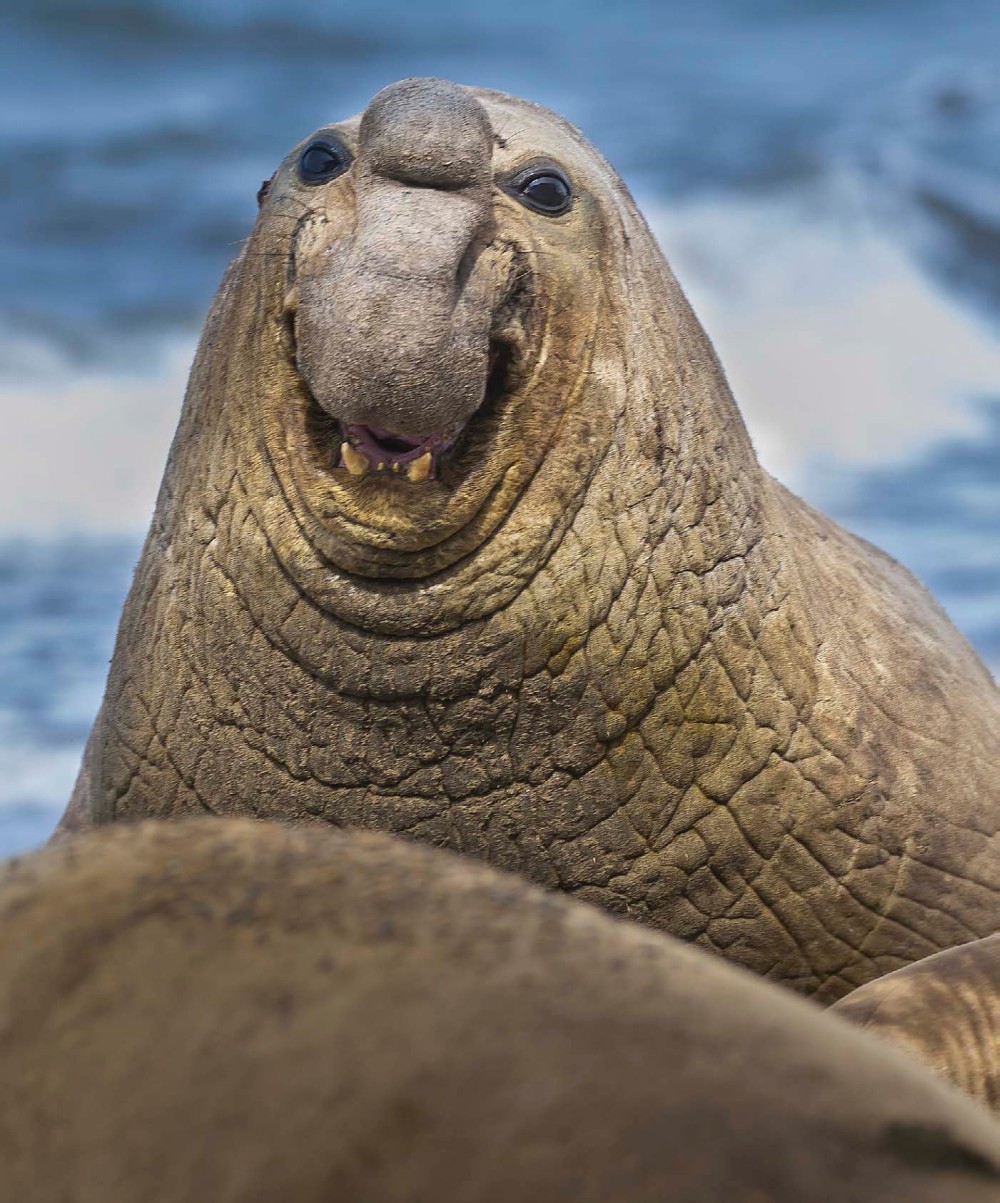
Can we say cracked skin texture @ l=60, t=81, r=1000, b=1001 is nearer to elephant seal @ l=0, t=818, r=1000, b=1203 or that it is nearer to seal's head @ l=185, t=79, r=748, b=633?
seal's head @ l=185, t=79, r=748, b=633

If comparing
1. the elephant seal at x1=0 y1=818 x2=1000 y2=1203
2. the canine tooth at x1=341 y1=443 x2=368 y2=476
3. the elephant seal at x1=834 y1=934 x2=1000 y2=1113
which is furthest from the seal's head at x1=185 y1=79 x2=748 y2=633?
the elephant seal at x1=0 y1=818 x2=1000 y2=1203

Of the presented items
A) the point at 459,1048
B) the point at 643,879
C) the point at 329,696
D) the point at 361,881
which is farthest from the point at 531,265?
the point at 459,1048

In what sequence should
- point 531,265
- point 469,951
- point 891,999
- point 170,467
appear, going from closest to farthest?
point 469,951, point 891,999, point 531,265, point 170,467

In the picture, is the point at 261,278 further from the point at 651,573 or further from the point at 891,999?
the point at 891,999

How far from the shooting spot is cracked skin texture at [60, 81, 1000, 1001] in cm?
350

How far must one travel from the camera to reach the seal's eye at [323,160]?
11.9ft

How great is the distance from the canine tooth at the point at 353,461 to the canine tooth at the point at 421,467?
8cm

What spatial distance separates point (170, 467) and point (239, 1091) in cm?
271

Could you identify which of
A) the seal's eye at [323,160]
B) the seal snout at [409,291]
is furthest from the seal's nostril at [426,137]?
the seal's eye at [323,160]

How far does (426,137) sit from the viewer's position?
342 cm

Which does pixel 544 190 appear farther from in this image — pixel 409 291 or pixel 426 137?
pixel 409 291

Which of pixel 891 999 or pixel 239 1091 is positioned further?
pixel 891 999

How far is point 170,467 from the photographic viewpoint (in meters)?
4.07

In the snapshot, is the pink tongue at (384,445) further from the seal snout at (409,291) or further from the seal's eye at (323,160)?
the seal's eye at (323,160)
